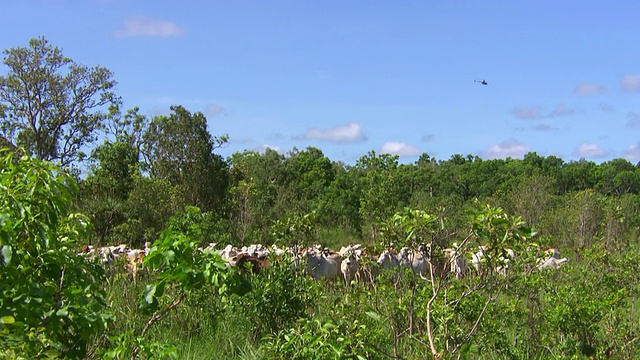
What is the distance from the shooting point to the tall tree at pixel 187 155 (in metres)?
23.3

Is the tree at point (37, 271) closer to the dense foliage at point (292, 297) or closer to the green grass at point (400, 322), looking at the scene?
the dense foliage at point (292, 297)

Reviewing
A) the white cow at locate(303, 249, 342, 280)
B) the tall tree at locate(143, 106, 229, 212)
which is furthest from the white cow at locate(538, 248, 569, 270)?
the tall tree at locate(143, 106, 229, 212)

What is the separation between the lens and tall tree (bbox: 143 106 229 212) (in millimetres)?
23281

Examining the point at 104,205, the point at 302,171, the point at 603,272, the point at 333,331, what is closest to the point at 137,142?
the point at 104,205

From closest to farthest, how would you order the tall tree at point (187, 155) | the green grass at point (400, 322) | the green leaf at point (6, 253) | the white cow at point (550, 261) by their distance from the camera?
the green leaf at point (6, 253) → the green grass at point (400, 322) → the white cow at point (550, 261) → the tall tree at point (187, 155)

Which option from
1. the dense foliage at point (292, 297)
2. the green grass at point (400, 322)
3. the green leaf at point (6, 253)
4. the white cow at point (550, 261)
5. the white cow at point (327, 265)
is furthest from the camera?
the white cow at point (327, 265)

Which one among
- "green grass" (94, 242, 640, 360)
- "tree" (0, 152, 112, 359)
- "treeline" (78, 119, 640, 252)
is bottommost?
"green grass" (94, 242, 640, 360)

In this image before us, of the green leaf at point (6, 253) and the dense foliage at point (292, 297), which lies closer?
the green leaf at point (6, 253)

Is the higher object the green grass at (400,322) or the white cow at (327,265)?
the white cow at (327,265)

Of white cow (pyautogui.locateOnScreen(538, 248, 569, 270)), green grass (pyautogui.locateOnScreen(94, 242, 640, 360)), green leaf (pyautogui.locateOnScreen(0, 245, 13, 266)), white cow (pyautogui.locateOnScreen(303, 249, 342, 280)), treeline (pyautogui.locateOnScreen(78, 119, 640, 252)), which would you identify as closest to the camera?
green leaf (pyautogui.locateOnScreen(0, 245, 13, 266))

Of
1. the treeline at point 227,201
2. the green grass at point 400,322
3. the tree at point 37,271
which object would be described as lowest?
the green grass at point 400,322

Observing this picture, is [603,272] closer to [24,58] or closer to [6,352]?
[6,352]

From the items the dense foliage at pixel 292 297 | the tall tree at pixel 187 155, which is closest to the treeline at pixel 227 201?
the tall tree at pixel 187 155

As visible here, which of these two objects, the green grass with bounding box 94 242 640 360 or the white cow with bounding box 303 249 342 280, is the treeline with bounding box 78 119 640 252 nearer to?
the white cow with bounding box 303 249 342 280
